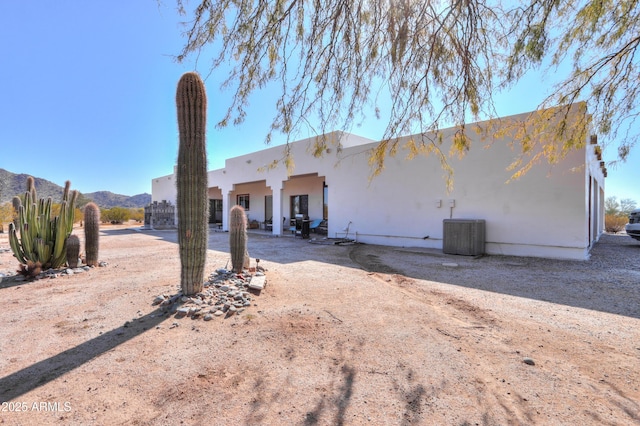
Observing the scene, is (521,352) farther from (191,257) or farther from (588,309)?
(191,257)

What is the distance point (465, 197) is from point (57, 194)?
2061 inches

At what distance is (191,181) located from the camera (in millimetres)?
4094

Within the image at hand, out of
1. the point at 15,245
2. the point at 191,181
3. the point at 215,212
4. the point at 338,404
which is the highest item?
the point at 191,181

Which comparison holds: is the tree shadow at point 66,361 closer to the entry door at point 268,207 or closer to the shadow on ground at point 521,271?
the shadow on ground at point 521,271

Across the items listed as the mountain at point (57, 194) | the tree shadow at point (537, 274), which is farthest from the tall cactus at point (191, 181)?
the mountain at point (57, 194)

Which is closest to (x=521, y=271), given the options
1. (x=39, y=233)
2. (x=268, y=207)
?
(x=39, y=233)

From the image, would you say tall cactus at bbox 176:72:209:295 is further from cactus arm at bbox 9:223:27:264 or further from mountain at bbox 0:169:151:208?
mountain at bbox 0:169:151:208

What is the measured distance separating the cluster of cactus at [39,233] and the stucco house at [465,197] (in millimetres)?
4310

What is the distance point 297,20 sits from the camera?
12.8 feet

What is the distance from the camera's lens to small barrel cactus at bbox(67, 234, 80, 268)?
6.21 metres

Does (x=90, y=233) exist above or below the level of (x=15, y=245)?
above

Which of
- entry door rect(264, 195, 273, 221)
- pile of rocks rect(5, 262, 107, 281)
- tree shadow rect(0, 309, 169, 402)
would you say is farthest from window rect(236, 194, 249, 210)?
tree shadow rect(0, 309, 169, 402)

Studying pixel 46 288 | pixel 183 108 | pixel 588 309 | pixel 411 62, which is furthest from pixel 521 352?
pixel 46 288

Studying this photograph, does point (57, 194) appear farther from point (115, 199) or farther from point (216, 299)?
point (216, 299)
